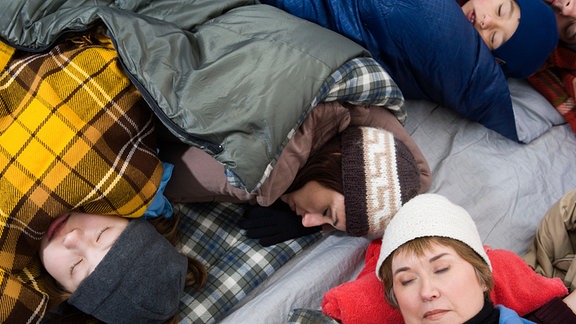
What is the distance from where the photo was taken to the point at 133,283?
1.09m

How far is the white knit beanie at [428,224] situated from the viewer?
1.09m

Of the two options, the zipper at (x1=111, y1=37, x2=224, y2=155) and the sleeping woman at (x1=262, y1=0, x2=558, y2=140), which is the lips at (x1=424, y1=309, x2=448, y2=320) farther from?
the sleeping woman at (x1=262, y1=0, x2=558, y2=140)

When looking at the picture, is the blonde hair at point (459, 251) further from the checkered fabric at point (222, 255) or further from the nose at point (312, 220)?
the checkered fabric at point (222, 255)

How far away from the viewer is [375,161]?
47.7 inches

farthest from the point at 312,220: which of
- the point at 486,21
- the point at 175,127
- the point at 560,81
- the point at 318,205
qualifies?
the point at 560,81

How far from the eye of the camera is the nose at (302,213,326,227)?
50.3 inches

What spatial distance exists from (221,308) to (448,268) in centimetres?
54

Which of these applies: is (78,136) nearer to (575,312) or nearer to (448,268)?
(448,268)

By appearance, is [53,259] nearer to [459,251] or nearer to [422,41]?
[459,251]

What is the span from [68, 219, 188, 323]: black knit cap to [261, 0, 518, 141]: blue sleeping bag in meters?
0.70

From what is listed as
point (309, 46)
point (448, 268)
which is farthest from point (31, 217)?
point (448, 268)

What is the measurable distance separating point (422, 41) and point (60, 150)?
0.91m

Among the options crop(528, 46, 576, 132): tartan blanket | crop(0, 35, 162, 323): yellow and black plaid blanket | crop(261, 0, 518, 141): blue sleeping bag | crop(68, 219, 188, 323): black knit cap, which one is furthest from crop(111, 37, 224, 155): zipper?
crop(528, 46, 576, 132): tartan blanket

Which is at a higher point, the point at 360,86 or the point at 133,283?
the point at 360,86
